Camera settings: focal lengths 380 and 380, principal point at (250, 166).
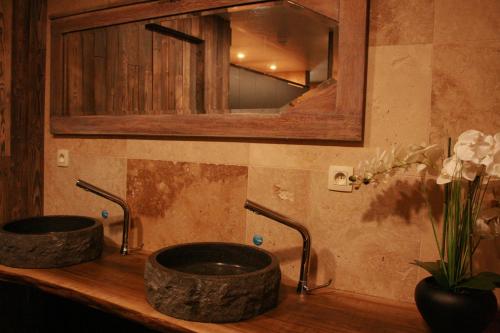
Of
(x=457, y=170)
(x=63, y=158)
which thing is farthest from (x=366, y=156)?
(x=63, y=158)

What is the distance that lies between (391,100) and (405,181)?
26 centimetres

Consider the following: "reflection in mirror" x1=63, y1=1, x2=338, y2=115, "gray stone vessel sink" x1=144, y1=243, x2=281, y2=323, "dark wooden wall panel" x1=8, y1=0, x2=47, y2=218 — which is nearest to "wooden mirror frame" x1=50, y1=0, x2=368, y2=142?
"reflection in mirror" x1=63, y1=1, x2=338, y2=115

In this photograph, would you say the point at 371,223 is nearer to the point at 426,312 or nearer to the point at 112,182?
the point at 426,312

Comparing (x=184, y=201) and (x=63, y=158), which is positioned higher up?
(x=63, y=158)

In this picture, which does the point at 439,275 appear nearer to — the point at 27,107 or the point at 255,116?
the point at 255,116

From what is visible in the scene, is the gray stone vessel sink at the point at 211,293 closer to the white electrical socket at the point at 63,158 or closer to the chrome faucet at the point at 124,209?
the chrome faucet at the point at 124,209

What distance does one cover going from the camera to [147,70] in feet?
5.40

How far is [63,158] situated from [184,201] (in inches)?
30.1

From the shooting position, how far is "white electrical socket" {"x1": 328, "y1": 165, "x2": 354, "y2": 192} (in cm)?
126

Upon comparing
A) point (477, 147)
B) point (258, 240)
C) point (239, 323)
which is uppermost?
point (477, 147)

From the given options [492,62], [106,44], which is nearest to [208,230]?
[106,44]

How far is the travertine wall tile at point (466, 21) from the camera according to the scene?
3.57ft

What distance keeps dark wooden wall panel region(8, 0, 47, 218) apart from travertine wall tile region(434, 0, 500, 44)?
183 cm

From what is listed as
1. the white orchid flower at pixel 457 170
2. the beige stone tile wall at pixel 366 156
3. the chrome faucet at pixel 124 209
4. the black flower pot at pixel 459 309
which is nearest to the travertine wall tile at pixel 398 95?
the beige stone tile wall at pixel 366 156
